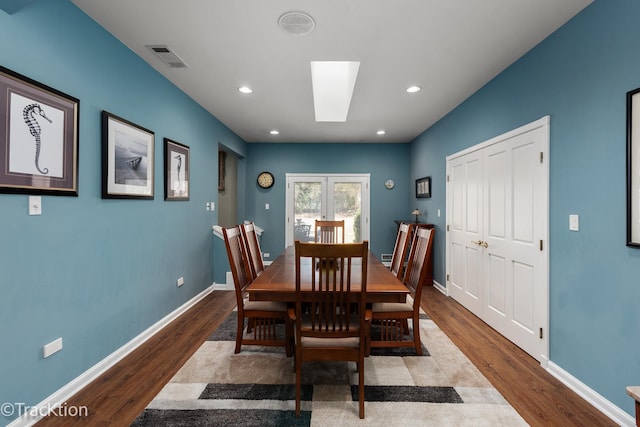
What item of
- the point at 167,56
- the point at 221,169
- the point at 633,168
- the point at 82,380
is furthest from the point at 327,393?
the point at 221,169

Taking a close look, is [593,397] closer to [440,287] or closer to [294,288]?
[294,288]

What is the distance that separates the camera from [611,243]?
1787 mm

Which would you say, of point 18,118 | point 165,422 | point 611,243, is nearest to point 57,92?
point 18,118

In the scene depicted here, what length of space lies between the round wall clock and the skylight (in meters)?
1.98

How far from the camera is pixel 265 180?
241 inches

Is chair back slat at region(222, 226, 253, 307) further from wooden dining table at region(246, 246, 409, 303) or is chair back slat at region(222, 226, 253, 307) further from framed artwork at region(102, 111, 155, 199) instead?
framed artwork at region(102, 111, 155, 199)

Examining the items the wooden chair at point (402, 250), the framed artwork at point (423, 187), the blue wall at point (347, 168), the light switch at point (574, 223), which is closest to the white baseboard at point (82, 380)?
the wooden chair at point (402, 250)

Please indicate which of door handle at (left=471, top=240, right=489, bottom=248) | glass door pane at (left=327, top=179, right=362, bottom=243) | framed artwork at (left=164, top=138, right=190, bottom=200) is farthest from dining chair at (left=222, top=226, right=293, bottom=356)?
glass door pane at (left=327, top=179, right=362, bottom=243)

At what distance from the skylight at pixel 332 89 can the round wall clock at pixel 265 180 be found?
6.51ft

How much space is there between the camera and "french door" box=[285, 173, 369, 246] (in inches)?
242

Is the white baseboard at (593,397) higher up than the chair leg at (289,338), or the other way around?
the chair leg at (289,338)

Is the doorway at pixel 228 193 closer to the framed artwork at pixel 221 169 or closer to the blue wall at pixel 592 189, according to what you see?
the framed artwork at pixel 221 169

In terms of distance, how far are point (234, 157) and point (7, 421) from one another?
5.27 meters

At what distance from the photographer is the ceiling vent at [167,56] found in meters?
2.46
